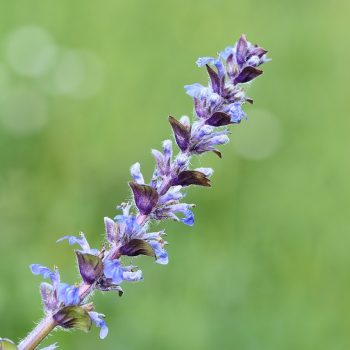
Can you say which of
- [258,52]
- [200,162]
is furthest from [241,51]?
[200,162]

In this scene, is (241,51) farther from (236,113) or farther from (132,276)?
(132,276)

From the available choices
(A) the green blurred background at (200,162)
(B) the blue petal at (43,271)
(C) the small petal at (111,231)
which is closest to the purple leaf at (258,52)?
(C) the small petal at (111,231)

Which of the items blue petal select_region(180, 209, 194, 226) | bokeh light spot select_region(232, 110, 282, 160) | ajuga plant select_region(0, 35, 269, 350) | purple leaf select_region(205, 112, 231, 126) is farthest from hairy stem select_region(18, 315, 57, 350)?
bokeh light spot select_region(232, 110, 282, 160)

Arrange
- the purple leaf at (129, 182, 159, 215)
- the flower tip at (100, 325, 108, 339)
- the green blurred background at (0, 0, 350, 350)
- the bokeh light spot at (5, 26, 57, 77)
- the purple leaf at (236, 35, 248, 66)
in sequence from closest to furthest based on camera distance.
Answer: the flower tip at (100, 325, 108, 339) → the purple leaf at (129, 182, 159, 215) → the purple leaf at (236, 35, 248, 66) → the green blurred background at (0, 0, 350, 350) → the bokeh light spot at (5, 26, 57, 77)

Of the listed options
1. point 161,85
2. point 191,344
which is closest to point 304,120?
point 161,85

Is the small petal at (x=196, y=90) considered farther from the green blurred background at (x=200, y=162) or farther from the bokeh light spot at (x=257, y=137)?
the bokeh light spot at (x=257, y=137)

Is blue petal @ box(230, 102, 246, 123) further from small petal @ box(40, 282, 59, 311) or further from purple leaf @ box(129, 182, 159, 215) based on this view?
small petal @ box(40, 282, 59, 311)
